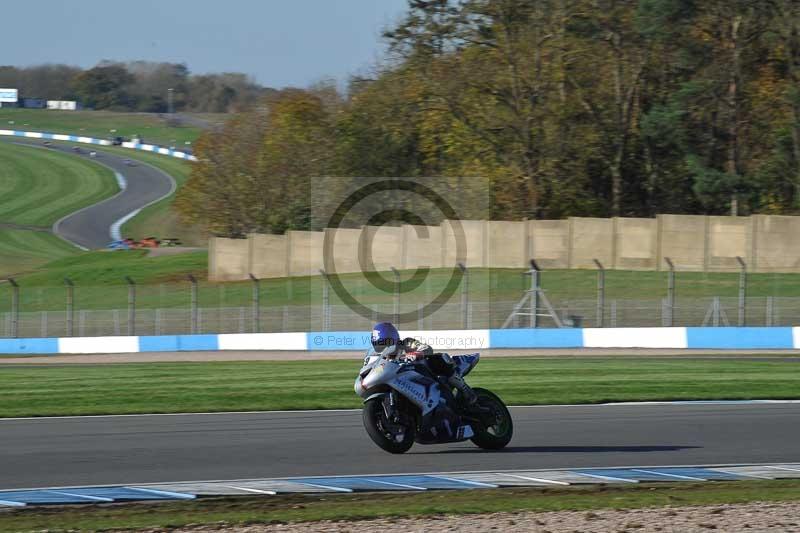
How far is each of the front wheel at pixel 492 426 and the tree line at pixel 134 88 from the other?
161 metres

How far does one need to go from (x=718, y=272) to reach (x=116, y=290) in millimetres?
21312

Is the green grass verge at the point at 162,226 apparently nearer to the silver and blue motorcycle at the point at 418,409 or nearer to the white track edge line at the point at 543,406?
the white track edge line at the point at 543,406

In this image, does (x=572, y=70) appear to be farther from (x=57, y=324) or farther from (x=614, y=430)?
(x=614, y=430)

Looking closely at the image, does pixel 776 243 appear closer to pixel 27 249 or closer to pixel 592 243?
pixel 592 243

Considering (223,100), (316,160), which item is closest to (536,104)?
(316,160)

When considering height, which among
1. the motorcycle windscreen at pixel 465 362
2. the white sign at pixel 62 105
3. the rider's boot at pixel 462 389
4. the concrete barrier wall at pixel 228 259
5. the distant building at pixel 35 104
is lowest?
the rider's boot at pixel 462 389

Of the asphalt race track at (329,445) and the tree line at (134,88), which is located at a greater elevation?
the tree line at (134,88)

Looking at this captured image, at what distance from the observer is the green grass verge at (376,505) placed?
8.70m

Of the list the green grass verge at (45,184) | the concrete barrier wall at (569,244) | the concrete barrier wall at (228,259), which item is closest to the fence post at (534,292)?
the concrete barrier wall at (569,244)

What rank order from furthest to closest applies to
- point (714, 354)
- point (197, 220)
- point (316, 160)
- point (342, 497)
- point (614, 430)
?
point (197, 220) → point (316, 160) → point (714, 354) → point (614, 430) → point (342, 497)

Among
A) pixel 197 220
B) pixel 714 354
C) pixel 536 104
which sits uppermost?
pixel 536 104

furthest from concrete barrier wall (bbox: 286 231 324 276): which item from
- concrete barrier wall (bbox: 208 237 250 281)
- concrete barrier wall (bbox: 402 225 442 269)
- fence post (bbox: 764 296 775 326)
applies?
fence post (bbox: 764 296 775 326)

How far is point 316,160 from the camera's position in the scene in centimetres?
5384

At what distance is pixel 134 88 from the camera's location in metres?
186
